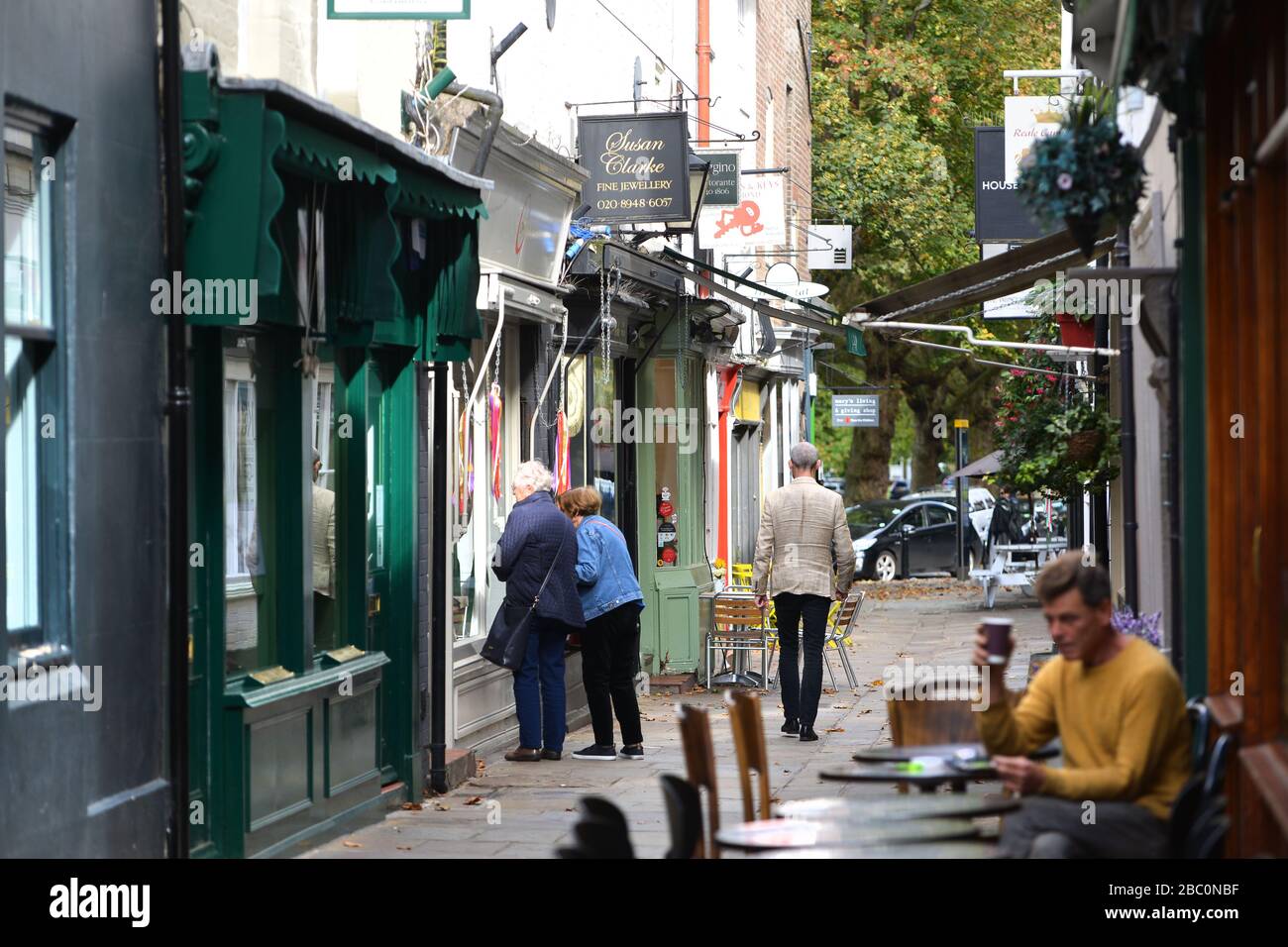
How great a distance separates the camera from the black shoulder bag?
11.7 metres

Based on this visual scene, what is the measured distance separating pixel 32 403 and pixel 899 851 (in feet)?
12.0

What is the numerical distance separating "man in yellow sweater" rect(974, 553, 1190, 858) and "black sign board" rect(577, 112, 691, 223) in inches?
367

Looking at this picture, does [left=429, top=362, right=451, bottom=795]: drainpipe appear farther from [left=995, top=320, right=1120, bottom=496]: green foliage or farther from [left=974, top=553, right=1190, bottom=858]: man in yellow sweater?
[left=974, top=553, right=1190, bottom=858]: man in yellow sweater

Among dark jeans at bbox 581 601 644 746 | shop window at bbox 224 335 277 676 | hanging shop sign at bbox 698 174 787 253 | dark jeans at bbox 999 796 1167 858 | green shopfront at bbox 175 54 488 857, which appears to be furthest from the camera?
hanging shop sign at bbox 698 174 787 253

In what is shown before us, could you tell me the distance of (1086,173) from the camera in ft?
24.0

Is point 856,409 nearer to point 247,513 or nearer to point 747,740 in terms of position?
point 247,513

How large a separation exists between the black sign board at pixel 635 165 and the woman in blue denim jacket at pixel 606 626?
3269 millimetres

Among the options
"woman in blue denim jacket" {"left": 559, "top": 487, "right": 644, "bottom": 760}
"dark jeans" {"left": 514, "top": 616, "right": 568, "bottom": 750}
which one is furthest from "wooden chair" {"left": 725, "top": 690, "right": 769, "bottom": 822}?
"woman in blue denim jacket" {"left": 559, "top": 487, "right": 644, "bottom": 760}

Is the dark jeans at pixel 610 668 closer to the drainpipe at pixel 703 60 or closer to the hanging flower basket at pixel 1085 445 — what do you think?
the hanging flower basket at pixel 1085 445

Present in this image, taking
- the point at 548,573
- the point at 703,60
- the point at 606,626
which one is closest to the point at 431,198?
the point at 548,573

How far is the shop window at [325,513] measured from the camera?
951cm

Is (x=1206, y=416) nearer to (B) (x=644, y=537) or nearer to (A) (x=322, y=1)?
(A) (x=322, y=1)

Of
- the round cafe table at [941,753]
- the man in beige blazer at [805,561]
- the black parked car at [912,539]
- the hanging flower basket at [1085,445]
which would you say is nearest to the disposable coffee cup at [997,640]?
the round cafe table at [941,753]
